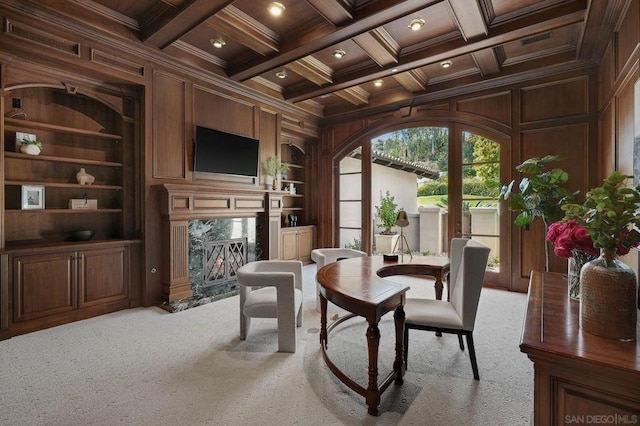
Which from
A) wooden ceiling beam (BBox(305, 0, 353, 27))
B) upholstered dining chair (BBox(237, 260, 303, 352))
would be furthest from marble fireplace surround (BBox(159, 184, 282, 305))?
wooden ceiling beam (BBox(305, 0, 353, 27))

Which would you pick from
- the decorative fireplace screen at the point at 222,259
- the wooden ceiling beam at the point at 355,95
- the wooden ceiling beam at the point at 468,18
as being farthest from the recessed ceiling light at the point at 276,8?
the decorative fireplace screen at the point at 222,259

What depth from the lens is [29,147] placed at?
315cm

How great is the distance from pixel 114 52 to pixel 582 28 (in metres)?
5.25

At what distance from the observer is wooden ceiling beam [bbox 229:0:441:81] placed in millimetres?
2855

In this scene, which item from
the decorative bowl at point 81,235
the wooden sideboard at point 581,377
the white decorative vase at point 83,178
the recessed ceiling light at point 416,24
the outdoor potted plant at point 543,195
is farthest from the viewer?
the white decorative vase at point 83,178

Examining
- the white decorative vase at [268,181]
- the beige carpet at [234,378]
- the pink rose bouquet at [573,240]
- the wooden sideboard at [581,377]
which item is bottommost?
the beige carpet at [234,378]

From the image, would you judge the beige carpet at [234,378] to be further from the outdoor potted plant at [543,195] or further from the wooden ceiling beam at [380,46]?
the wooden ceiling beam at [380,46]

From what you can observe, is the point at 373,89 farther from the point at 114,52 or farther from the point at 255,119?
the point at 114,52

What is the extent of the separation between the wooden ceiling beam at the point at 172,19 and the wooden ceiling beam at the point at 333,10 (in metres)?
0.83

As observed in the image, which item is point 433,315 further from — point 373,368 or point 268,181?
point 268,181

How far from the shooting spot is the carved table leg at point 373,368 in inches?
71.3

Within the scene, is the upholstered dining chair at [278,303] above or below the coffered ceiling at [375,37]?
below

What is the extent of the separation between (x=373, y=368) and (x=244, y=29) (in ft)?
12.0

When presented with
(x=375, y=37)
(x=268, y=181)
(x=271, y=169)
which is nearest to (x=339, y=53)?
(x=375, y=37)
